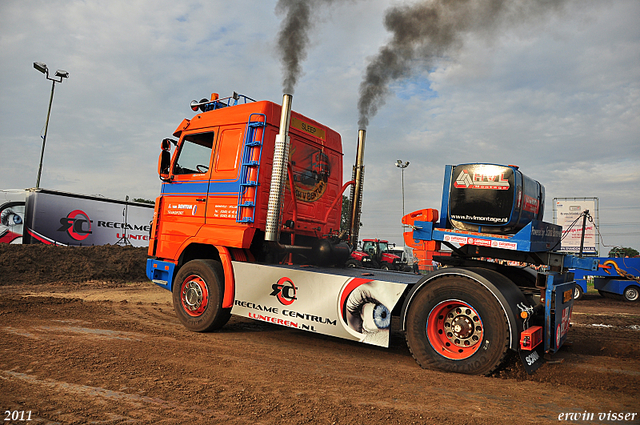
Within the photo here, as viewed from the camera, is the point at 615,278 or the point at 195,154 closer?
the point at 195,154

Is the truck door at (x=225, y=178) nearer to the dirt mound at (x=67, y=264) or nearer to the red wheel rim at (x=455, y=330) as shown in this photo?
the red wheel rim at (x=455, y=330)

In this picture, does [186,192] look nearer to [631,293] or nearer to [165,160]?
[165,160]

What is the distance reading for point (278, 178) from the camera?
611cm

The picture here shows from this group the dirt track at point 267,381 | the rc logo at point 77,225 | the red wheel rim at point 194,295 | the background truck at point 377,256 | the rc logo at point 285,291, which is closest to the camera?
the dirt track at point 267,381

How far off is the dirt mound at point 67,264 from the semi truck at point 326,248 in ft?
33.5

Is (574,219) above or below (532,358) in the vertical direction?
above

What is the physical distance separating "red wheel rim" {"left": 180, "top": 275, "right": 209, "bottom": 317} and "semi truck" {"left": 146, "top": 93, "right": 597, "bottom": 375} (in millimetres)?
22

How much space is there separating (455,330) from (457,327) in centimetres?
5

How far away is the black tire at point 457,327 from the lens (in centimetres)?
434

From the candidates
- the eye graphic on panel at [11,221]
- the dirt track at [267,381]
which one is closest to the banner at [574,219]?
the dirt track at [267,381]

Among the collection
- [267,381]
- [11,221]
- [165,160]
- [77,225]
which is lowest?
[267,381]

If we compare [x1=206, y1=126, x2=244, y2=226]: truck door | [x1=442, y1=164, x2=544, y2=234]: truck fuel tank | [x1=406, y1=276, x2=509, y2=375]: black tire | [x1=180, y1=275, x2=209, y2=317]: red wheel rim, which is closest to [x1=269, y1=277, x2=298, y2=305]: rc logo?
[x1=206, y1=126, x2=244, y2=226]: truck door

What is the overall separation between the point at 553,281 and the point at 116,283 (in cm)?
1511

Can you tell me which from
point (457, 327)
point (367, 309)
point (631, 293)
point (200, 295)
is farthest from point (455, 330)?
point (631, 293)
